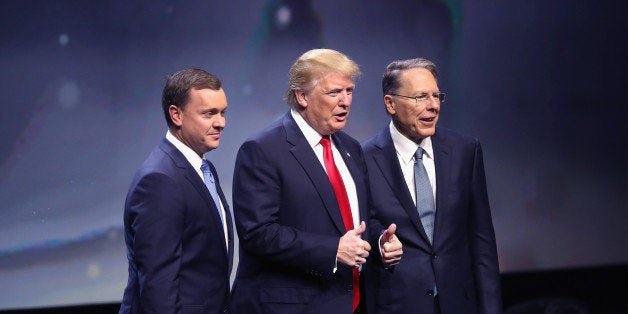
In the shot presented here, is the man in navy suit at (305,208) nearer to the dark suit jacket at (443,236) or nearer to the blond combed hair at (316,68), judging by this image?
the blond combed hair at (316,68)

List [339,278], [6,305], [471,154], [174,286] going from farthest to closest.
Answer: [6,305], [471,154], [339,278], [174,286]

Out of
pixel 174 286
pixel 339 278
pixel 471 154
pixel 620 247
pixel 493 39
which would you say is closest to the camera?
pixel 174 286

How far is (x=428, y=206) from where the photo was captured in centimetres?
289

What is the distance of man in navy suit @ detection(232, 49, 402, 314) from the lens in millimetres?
2475

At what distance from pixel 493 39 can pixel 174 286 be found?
116 inches

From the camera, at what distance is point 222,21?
4.33m

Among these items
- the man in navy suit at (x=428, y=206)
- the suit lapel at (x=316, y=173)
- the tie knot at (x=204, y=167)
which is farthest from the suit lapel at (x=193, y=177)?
the man in navy suit at (x=428, y=206)

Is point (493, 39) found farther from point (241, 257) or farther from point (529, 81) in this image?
point (241, 257)

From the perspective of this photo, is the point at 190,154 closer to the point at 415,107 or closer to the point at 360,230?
the point at 360,230

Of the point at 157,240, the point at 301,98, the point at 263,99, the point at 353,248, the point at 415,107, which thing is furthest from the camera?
the point at 263,99

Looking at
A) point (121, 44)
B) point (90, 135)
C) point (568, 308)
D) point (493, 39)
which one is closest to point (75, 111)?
point (90, 135)

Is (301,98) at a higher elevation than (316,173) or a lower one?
higher

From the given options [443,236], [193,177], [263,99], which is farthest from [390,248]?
[263,99]

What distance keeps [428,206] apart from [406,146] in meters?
0.24
